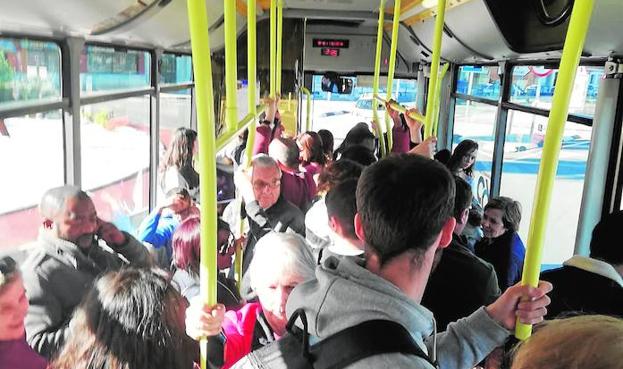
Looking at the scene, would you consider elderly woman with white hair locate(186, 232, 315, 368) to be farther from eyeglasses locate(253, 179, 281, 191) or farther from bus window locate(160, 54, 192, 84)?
bus window locate(160, 54, 192, 84)

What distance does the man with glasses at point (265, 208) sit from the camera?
2385mm

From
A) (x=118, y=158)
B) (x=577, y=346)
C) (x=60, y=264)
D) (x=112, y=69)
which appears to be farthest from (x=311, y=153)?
(x=118, y=158)

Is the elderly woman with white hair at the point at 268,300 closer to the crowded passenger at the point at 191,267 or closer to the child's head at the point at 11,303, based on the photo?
the crowded passenger at the point at 191,267

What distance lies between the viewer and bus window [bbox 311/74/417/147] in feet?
23.9

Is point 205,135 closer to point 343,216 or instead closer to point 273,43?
point 343,216

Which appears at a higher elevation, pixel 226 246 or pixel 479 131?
pixel 479 131

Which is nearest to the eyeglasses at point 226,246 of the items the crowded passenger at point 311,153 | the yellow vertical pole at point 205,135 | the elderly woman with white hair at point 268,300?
the elderly woman with white hair at point 268,300

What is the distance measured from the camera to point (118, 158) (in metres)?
7.67

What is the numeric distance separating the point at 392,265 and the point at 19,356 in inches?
58.0

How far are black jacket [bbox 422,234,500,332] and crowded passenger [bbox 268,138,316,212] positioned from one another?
1.50 metres

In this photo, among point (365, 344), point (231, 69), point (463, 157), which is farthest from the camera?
point (463, 157)

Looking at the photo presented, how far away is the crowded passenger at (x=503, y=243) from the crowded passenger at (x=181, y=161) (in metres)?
1.78

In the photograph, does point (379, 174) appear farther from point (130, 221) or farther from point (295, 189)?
point (130, 221)

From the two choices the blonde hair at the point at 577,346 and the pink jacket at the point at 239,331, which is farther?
the pink jacket at the point at 239,331
